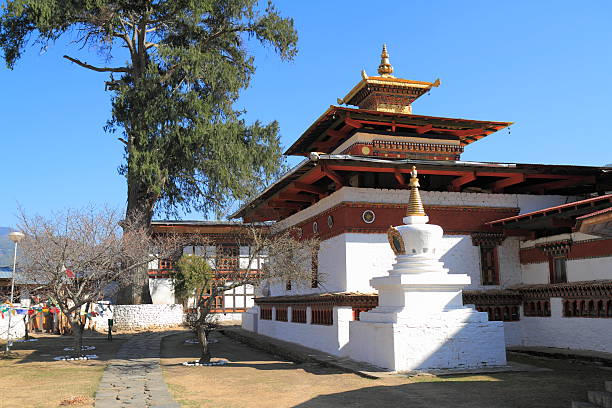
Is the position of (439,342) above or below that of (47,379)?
above

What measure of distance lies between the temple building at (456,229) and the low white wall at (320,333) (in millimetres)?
32

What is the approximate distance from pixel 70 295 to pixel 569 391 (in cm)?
1315

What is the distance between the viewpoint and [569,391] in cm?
869

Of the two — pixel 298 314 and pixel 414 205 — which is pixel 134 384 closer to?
pixel 414 205

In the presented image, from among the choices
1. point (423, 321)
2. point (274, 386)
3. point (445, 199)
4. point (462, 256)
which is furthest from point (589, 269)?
point (274, 386)

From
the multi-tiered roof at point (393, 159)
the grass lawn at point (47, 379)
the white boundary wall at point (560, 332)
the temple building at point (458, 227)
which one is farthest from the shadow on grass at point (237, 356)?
the white boundary wall at point (560, 332)

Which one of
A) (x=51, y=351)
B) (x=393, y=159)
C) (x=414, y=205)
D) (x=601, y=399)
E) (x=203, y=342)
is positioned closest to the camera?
(x=601, y=399)

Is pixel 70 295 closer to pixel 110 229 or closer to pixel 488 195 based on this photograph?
pixel 110 229

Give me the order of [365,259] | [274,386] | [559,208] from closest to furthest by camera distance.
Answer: [274,386] < [559,208] < [365,259]

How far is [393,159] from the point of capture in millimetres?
14273

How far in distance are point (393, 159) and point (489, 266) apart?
4217 millimetres

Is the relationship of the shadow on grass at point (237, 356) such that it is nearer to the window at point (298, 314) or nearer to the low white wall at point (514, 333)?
the window at point (298, 314)

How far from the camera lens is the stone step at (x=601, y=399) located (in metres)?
6.57

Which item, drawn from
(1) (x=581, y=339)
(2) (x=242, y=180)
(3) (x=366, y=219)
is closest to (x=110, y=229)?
(2) (x=242, y=180)
